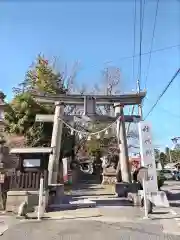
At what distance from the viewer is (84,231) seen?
349 inches

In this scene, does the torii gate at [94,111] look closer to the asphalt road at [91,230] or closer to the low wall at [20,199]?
the low wall at [20,199]

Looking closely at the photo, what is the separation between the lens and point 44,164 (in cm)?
1595

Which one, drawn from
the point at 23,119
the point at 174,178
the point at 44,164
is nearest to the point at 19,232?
the point at 44,164

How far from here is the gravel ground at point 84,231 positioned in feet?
26.9

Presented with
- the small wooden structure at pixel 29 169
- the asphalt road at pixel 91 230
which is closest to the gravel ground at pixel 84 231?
the asphalt road at pixel 91 230

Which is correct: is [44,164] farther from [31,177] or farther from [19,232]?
[19,232]

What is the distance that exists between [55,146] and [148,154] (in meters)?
5.77

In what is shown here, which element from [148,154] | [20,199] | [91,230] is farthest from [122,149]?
[91,230]

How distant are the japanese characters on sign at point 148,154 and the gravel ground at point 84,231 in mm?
4438

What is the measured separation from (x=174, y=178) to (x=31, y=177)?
1672 inches

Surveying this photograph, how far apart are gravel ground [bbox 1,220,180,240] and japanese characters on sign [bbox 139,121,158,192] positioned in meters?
4.44

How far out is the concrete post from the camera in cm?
1697

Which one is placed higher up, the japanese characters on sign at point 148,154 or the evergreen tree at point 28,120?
the evergreen tree at point 28,120

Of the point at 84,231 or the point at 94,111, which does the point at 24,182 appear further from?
the point at 94,111
